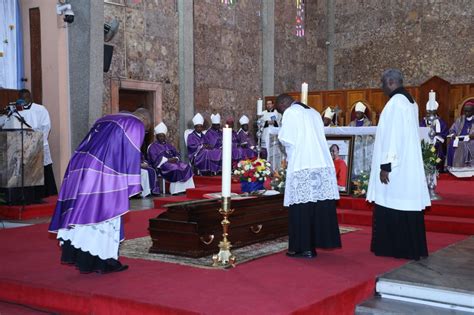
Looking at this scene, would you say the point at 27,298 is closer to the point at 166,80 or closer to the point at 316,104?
the point at 166,80

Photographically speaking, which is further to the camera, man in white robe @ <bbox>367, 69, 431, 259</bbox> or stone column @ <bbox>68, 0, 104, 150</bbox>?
stone column @ <bbox>68, 0, 104, 150</bbox>

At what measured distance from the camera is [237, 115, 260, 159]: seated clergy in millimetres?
14249

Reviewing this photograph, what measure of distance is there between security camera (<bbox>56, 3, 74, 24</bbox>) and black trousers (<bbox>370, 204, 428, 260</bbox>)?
6.71 metres

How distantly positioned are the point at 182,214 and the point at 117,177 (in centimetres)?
98

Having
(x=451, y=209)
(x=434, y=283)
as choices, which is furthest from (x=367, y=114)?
(x=434, y=283)

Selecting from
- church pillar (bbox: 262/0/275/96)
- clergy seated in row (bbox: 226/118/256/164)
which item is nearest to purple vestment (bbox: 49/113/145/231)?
clergy seated in row (bbox: 226/118/256/164)

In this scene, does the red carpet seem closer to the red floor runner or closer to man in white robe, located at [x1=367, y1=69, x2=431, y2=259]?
the red floor runner

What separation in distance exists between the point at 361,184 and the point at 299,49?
33.6 feet

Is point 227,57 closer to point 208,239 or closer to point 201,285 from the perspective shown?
point 208,239

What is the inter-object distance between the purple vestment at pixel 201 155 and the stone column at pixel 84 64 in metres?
2.87

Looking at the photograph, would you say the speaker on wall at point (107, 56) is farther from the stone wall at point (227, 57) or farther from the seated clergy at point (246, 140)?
the seated clergy at point (246, 140)

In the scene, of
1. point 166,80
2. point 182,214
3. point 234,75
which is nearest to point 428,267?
point 182,214

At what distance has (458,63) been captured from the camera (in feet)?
54.2

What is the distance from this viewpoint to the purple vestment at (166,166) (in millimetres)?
11734
